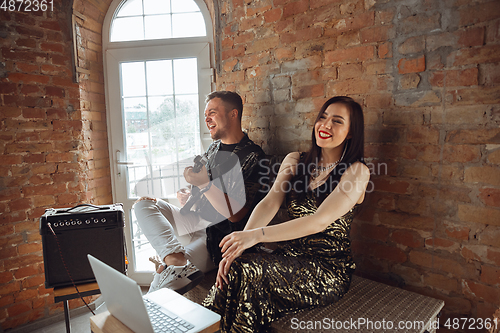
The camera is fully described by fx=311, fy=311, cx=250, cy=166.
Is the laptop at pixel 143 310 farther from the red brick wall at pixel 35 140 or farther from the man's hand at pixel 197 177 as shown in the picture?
the red brick wall at pixel 35 140

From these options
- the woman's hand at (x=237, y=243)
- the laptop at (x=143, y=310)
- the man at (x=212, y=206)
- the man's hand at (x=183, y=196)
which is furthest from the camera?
the man's hand at (x=183, y=196)

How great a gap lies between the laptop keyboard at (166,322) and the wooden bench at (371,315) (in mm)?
535

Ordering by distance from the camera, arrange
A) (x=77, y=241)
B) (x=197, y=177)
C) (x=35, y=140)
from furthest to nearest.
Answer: (x=35, y=140) < (x=197, y=177) < (x=77, y=241)

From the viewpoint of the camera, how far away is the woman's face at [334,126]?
5.17 ft

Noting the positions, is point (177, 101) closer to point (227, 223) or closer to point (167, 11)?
point (167, 11)

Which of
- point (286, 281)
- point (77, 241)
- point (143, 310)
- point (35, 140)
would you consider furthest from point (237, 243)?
point (35, 140)

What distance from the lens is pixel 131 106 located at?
2861mm

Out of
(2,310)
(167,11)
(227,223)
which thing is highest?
(167,11)

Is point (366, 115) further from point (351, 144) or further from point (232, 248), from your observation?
point (232, 248)

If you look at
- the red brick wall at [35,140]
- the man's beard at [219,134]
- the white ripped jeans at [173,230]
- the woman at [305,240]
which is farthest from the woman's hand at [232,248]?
the red brick wall at [35,140]

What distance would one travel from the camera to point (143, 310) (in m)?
0.88

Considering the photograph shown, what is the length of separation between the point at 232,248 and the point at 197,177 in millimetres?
685

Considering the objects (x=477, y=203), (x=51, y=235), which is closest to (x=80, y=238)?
(x=51, y=235)

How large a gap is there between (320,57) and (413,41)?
533 mm
